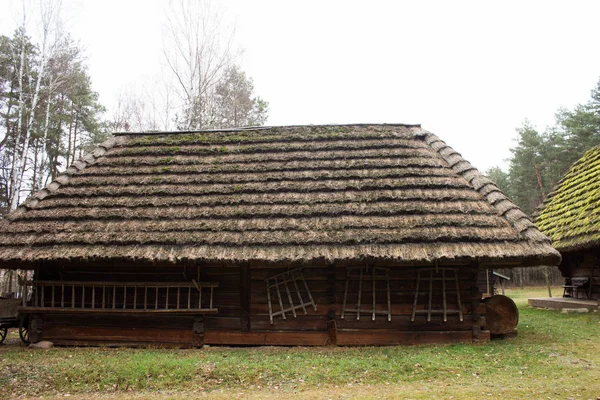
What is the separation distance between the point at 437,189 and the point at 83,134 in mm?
23862

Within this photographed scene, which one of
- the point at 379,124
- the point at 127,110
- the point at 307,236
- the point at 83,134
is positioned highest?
the point at 127,110

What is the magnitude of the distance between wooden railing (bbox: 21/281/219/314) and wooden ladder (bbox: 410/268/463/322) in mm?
4387

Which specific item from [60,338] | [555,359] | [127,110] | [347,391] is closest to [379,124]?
[555,359]

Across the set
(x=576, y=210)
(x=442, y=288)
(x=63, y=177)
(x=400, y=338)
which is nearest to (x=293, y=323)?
(x=400, y=338)

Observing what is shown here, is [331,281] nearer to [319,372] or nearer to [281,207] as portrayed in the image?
[281,207]

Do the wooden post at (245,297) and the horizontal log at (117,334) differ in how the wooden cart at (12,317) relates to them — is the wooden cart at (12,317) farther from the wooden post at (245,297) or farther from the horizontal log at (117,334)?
the wooden post at (245,297)

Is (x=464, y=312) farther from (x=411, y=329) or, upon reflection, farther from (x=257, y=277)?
(x=257, y=277)

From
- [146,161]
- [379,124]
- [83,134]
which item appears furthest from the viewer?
[83,134]

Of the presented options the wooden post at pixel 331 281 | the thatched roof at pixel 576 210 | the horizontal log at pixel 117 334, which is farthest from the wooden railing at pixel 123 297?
the thatched roof at pixel 576 210

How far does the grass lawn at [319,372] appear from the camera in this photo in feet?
19.6

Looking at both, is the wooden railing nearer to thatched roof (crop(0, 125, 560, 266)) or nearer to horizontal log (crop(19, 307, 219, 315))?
horizontal log (crop(19, 307, 219, 315))

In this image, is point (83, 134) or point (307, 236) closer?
point (307, 236)

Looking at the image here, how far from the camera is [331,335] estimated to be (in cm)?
898

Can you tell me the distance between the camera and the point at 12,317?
9953 millimetres
